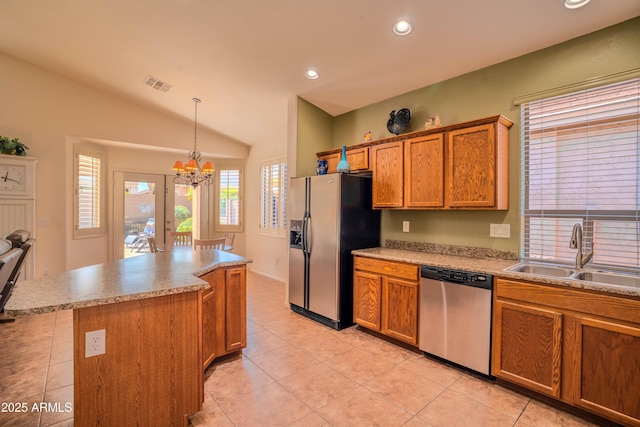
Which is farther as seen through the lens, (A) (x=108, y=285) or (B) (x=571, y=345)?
(B) (x=571, y=345)

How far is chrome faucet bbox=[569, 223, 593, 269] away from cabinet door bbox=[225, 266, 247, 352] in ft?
8.72

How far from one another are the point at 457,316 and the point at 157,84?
4.71m

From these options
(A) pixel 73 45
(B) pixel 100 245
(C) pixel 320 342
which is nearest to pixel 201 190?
(B) pixel 100 245

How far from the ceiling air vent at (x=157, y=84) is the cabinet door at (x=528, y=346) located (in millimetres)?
4743

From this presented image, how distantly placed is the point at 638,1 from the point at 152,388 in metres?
3.99

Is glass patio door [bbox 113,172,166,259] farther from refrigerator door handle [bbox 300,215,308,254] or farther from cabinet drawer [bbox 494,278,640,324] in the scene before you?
cabinet drawer [bbox 494,278,640,324]

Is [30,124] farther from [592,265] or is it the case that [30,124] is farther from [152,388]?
[592,265]

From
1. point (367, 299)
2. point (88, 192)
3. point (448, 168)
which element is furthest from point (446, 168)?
point (88, 192)

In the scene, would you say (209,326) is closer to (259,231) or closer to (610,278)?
(610,278)

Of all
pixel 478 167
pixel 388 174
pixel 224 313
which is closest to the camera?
pixel 224 313

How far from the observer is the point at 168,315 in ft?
5.63

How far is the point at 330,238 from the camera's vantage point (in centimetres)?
336

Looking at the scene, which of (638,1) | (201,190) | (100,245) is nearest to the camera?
(638,1)

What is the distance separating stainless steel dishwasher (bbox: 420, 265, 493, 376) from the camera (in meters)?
2.31
